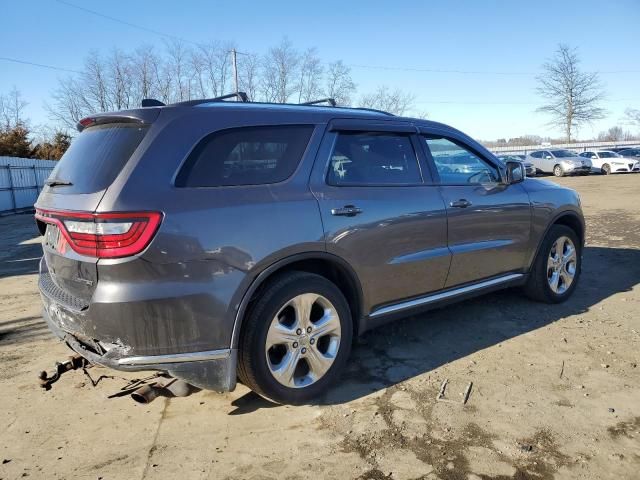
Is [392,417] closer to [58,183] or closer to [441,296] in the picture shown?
[441,296]

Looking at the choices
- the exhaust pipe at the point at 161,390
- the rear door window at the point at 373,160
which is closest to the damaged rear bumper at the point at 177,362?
the exhaust pipe at the point at 161,390

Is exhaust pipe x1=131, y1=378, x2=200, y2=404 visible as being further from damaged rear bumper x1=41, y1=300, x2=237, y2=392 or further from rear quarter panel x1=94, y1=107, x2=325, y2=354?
rear quarter panel x1=94, y1=107, x2=325, y2=354

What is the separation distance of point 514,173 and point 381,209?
1785 mm

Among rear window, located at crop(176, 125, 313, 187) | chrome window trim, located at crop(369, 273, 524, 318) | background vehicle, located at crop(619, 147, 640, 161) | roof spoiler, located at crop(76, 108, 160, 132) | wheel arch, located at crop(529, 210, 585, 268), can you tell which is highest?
roof spoiler, located at crop(76, 108, 160, 132)

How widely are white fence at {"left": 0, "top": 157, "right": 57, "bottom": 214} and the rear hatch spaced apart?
1864cm

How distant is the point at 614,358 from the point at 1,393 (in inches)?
176

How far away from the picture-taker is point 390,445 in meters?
2.81

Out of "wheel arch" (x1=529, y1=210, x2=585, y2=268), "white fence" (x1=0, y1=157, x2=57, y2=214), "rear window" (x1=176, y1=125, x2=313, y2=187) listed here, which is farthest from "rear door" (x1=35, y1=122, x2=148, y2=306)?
"white fence" (x1=0, y1=157, x2=57, y2=214)

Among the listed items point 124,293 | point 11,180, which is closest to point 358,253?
point 124,293

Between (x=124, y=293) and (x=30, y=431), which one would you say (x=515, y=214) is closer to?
(x=124, y=293)

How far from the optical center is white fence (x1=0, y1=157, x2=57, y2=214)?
63.4ft

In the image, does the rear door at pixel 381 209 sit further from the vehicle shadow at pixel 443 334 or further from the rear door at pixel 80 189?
the rear door at pixel 80 189

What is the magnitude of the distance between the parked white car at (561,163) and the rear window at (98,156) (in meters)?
30.8

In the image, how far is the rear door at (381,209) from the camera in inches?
132
